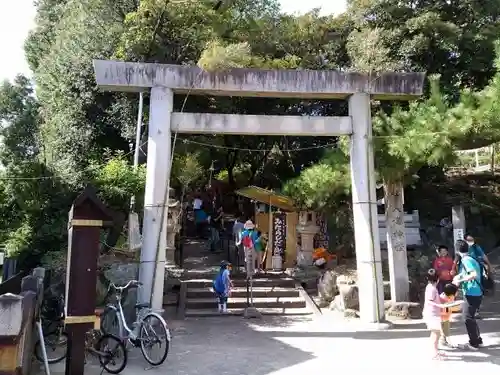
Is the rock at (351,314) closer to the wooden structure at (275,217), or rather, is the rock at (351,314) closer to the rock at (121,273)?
the wooden structure at (275,217)

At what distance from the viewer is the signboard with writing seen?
14789 millimetres

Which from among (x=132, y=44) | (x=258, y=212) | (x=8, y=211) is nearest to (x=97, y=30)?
(x=132, y=44)

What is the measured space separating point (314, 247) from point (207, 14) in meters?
8.55

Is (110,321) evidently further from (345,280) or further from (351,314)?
(345,280)

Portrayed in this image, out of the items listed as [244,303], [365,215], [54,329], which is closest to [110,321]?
[54,329]

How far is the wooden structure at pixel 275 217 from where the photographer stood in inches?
585

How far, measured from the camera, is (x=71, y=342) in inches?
238

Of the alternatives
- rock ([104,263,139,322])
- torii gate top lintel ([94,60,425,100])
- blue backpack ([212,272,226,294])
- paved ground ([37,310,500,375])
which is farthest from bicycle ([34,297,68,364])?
torii gate top lintel ([94,60,425,100])

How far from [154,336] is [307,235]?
8275 mm

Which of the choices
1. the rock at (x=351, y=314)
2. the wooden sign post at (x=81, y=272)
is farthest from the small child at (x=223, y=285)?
the wooden sign post at (x=81, y=272)

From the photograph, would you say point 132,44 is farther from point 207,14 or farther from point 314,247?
point 314,247

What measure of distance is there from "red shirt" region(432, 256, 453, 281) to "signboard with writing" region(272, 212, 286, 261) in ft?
19.6

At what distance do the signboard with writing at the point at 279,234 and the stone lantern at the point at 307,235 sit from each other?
0.54 meters

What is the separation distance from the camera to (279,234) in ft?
49.1
